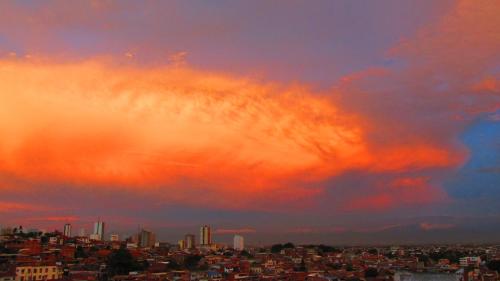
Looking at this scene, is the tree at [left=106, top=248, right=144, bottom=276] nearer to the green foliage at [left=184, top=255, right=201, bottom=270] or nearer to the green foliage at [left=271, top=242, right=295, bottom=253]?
the green foliage at [left=184, top=255, right=201, bottom=270]

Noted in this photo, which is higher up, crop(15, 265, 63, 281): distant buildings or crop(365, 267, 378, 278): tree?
crop(15, 265, 63, 281): distant buildings

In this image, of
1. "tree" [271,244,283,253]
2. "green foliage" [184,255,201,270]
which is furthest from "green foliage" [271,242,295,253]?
"green foliage" [184,255,201,270]

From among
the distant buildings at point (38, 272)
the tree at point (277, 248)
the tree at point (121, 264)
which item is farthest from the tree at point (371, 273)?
the tree at point (277, 248)

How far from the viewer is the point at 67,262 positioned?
46969mm

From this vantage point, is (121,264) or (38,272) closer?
(38,272)

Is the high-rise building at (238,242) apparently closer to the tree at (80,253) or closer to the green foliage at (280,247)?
the green foliage at (280,247)

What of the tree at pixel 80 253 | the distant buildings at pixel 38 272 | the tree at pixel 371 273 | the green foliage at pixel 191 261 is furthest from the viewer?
the green foliage at pixel 191 261

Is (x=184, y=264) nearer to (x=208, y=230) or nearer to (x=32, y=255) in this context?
(x=32, y=255)

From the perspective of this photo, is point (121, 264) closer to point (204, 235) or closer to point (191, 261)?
point (191, 261)

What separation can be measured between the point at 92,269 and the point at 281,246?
231ft

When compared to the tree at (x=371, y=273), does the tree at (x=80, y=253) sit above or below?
above

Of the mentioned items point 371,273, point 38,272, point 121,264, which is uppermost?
point 121,264

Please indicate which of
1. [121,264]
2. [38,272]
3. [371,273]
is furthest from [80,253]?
[371,273]

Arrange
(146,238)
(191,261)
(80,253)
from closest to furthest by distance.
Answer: (80,253) → (191,261) → (146,238)
